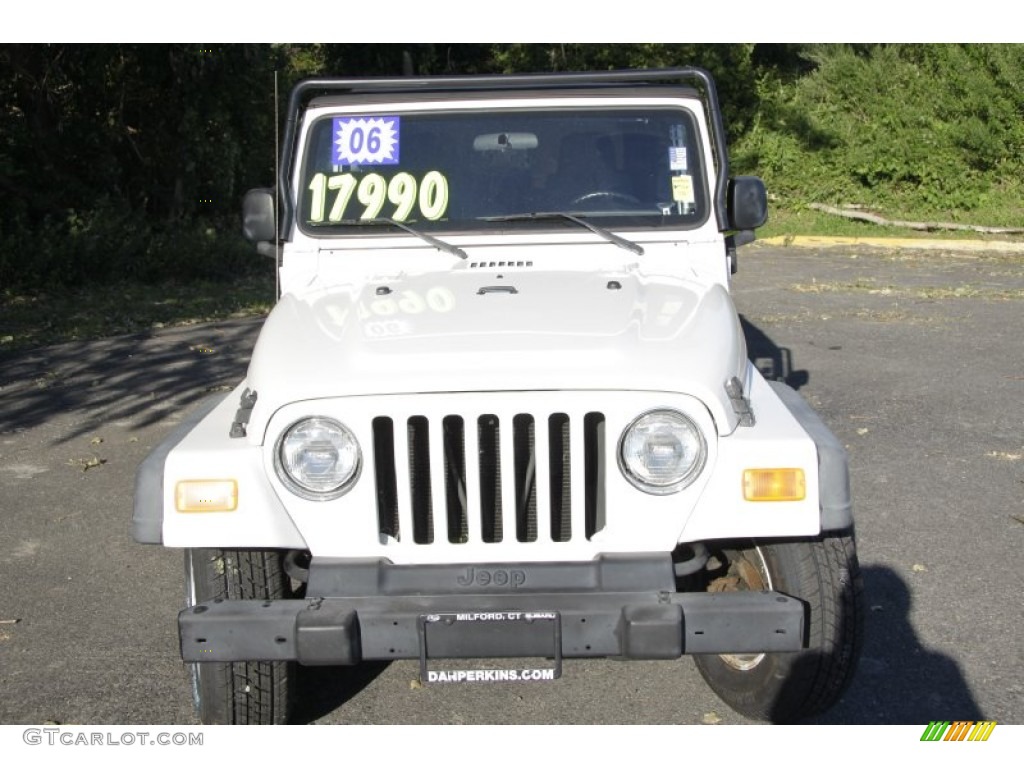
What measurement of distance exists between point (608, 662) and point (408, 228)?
177 centimetres

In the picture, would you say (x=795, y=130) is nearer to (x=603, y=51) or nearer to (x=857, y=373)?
(x=603, y=51)

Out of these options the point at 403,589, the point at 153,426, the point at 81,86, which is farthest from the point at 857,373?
the point at 81,86

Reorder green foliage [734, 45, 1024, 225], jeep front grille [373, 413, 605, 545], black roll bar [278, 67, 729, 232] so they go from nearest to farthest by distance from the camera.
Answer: jeep front grille [373, 413, 605, 545] < black roll bar [278, 67, 729, 232] < green foliage [734, 45, 1024, 225]

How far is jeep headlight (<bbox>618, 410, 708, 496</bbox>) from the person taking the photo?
10.6 ft

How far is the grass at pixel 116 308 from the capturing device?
1131 centimetres

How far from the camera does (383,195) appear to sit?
4.71m

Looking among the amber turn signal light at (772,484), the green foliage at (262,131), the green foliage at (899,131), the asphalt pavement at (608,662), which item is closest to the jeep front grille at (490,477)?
the amber turn signal light at (772,484)

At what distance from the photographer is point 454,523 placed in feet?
10.9

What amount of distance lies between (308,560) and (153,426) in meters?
4.48

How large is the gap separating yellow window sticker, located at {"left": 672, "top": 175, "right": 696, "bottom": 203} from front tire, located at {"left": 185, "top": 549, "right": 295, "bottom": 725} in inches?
85.4

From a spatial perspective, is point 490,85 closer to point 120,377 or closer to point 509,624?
point 509,624

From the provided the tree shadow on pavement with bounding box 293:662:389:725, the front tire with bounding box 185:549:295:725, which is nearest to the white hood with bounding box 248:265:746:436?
the front tire with bounding box 185:549:295:725

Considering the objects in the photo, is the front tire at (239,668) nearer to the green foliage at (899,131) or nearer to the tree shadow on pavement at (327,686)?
the tree shadow on pavement at (327,686)

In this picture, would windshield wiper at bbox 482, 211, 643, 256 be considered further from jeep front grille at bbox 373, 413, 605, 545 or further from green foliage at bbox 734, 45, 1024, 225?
green foliage at bbox 734, 45, 1024, 225
